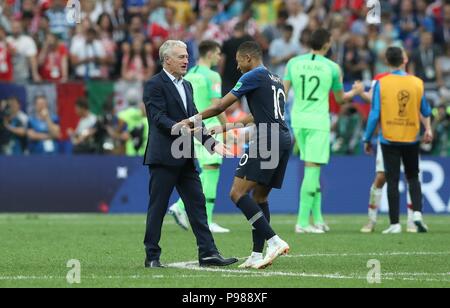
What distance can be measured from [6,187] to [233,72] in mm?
5189

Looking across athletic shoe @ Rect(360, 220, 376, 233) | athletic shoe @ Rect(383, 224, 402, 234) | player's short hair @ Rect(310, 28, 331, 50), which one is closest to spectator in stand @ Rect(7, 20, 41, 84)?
player's short hair @ Rect(310, 28, 331, 50)

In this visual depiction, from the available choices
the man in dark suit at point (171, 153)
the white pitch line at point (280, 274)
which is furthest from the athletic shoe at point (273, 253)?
the man in dark suit at point (171, 153)

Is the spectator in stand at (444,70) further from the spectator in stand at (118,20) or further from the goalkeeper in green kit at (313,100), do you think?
the goalkeeper in green kit at (313,100)

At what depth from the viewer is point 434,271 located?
10695 mm

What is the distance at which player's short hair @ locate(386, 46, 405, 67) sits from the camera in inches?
623

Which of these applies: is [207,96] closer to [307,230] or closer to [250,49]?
[307,230]

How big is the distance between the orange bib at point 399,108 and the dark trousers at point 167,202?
5285 millimetres

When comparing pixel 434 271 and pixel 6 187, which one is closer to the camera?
pixel 434 271

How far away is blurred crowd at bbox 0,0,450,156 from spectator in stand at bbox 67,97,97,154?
24 millimetres

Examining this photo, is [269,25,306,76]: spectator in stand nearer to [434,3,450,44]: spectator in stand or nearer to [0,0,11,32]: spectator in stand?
[434,3,450,44]: spectator in stand

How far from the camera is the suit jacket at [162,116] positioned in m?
11.0
